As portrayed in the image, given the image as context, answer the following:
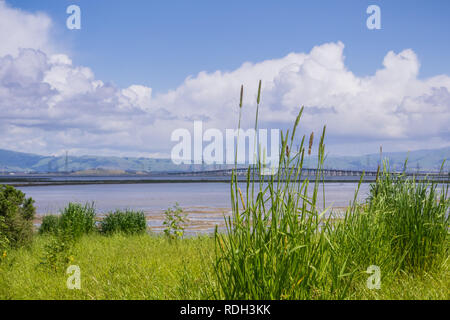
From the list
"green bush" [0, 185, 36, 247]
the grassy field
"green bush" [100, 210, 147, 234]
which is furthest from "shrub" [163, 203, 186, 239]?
"green bush" [0, 185, 36, 247]

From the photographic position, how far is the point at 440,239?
540 cm

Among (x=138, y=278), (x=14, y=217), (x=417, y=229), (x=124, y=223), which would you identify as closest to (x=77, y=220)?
(x=124, y=223)

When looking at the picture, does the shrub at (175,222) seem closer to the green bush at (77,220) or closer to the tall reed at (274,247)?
the green bush at (77,220)

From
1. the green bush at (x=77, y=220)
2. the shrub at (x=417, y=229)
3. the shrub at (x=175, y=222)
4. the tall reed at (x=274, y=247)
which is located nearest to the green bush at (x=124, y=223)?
the green bush at (x=77, y=220)

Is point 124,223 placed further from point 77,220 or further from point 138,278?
point 138,278

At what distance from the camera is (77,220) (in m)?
9.93

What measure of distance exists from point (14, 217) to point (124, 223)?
343cm

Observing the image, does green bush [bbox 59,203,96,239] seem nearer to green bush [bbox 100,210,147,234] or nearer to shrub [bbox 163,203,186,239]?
green bush [bbox 100,210,147,234]

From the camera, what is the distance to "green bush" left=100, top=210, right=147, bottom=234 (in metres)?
11.1

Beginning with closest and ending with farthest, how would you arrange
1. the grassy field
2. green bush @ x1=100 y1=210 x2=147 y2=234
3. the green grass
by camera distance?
the grassy field
the green grass
green bush @ x1=100 y1=210 x2=147 y2=234

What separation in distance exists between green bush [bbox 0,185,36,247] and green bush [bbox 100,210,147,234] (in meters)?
2.60

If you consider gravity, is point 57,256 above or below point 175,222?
below
